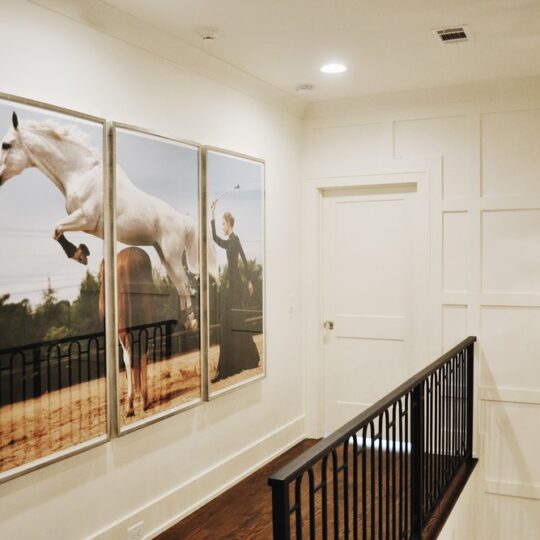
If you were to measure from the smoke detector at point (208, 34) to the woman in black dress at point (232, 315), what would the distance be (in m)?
0.92

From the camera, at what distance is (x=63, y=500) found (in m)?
2.77

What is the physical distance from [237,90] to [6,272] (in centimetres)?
218

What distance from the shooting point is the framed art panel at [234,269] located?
Answer: 3.81 meters

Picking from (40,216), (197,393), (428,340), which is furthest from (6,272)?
(428,340)

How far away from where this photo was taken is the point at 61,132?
2711 mm

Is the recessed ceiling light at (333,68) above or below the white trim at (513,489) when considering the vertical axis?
above

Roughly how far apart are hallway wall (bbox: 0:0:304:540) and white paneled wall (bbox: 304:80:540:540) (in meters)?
1.05

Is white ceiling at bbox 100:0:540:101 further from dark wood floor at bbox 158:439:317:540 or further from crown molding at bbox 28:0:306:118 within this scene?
dark wood floor at bbox 158:439:317:540

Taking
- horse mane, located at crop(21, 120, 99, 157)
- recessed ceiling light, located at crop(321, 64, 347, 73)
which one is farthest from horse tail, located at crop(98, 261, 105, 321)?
recessed ceiling light, located at crop(321, 64, 347, 73)

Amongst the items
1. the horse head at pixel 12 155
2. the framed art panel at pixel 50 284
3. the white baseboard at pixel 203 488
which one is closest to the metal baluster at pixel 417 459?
the white baseboard at pixel 203 488

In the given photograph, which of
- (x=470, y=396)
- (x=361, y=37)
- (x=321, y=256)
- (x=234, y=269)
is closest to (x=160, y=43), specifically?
(x=361, y=37)

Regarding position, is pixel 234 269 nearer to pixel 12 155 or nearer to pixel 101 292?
pixel 101 292

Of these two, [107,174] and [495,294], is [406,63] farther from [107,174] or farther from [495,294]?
[107,174]

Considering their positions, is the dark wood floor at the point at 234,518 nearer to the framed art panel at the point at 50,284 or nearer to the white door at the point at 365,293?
the framed art panel at the point at 50,284
